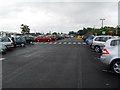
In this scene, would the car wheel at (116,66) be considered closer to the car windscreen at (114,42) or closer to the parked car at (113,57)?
the parked car at (113,57)

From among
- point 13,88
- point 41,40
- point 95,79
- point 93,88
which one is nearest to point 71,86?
point 93,88

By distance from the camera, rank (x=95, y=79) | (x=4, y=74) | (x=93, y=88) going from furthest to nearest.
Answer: (x=4, y=74), (x=95, y=79), (x=93, y=88)

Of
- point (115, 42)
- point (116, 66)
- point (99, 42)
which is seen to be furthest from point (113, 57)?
point (99, 42)

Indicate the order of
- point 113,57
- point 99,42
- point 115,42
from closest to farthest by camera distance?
point 113,57 → point 115,42 → point 99,42

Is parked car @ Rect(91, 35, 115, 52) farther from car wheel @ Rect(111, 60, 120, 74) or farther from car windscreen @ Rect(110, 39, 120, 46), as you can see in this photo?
car wheel @ Rect(111, 60, 120, 74)

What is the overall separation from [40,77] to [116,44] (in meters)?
4.31

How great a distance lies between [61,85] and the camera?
5.18m

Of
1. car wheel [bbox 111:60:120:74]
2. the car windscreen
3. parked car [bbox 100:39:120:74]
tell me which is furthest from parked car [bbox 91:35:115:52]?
car wheel [bbox 111:60:120:74]

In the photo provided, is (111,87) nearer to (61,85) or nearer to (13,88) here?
(61,85)

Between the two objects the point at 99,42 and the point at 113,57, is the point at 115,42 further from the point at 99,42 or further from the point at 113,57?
the point at 99,42

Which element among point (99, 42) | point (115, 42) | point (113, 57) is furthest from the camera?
point (99, 42)

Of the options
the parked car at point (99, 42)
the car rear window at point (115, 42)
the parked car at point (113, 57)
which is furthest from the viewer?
the parked car at point (99, 42)

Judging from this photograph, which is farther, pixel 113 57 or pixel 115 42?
pixel 115 42

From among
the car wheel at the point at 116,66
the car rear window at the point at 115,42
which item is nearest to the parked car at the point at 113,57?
the car wheel at the point at 116,66
